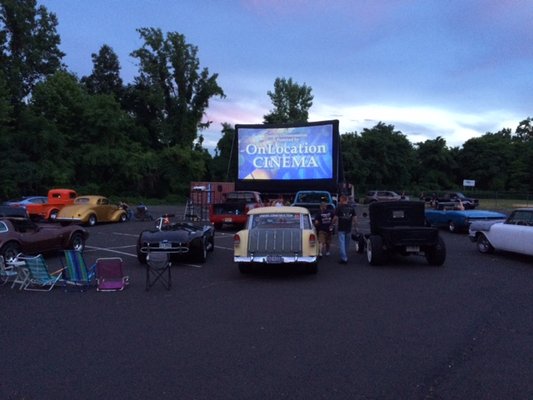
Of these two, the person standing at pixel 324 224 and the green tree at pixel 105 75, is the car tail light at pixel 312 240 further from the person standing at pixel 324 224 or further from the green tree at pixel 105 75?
the green tree at pixel 105 75

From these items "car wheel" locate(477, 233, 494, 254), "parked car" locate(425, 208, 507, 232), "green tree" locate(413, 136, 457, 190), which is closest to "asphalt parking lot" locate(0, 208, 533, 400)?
"car wheel" locate(477, 233, 494, 254)

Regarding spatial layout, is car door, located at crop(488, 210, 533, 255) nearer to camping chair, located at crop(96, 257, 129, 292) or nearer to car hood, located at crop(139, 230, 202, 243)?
car hood, located at crop(139, 230, 202, 243)

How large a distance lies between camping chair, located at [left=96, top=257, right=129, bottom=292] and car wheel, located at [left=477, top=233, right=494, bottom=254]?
10337 mm

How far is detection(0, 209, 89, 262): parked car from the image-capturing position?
11.4 metres

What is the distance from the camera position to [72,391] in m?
4.32

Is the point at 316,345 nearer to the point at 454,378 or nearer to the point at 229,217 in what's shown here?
the point at 454,378

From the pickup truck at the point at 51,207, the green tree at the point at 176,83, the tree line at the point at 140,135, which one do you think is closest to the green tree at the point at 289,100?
the tree line at the point at 140,135

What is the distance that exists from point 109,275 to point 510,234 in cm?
1001

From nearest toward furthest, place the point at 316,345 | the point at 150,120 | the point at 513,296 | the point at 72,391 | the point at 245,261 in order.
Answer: the point at 72,391 < the point at 316,345 < the point at 513,296 < the point at 245,261 < the point at 150,120

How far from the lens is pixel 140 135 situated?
58.2m

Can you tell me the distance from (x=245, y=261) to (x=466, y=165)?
8374cm

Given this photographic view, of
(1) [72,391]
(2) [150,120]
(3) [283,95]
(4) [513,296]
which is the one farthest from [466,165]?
(1) [72,391]

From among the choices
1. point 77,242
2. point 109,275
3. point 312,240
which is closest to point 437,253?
point 312,240

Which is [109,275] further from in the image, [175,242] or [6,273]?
[175,242]
